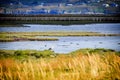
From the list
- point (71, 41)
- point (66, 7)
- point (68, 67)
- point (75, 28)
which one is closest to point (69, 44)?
point (71, 41)

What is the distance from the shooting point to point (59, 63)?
17.6 ft

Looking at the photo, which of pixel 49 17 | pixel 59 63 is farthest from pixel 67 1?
pixel 59 63

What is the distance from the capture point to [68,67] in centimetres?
533

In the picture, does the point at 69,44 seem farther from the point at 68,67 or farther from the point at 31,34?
the point at 31,34

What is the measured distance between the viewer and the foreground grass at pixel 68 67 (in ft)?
16.7

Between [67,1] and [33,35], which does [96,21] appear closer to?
[67,1]

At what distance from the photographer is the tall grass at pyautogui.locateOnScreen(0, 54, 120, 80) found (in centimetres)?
509

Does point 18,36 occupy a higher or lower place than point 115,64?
higher

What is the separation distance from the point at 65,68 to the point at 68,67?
0.07m

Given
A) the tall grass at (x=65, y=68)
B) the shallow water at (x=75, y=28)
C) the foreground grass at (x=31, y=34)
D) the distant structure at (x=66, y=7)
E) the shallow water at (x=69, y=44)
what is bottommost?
the tall grass at (x=65, y=68)

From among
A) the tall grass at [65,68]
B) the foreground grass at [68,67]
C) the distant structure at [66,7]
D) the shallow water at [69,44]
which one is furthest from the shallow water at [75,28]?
the tall grass at [65,68]

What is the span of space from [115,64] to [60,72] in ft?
3.83

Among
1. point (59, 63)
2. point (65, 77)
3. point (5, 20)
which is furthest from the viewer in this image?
point (5, 20)

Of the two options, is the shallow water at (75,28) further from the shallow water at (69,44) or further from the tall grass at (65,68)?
the tall grass at (65,68)
